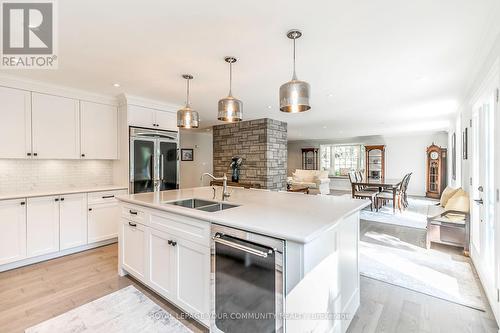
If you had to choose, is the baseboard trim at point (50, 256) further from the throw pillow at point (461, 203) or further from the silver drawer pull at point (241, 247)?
the throw pillow at point (461, 203)

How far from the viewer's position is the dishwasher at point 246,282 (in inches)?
54.9

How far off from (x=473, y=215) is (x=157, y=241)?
12.9 ft

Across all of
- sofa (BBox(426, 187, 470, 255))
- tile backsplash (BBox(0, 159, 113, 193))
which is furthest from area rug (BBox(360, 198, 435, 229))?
tile backsplash (BBox(0, 159, 113, 193))

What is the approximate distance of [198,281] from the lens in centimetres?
180

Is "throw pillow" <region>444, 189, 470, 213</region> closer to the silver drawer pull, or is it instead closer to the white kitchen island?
the white kitchen island

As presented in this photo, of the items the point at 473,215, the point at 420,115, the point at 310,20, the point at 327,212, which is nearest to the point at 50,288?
the point at 327,212

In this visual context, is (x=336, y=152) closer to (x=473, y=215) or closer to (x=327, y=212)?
(x=473, y=215)

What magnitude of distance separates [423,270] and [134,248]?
3290 mm

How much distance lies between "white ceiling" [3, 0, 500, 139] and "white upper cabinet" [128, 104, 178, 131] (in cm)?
31

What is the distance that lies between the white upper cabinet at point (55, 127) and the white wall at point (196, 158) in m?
4.43

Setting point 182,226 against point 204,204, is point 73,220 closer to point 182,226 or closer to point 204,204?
point 204,204

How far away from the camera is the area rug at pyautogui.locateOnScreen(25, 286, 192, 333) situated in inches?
73.6

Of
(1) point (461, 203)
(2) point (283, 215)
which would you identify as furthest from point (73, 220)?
(1) point (461, 203)

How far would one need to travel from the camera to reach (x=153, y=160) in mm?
4195
